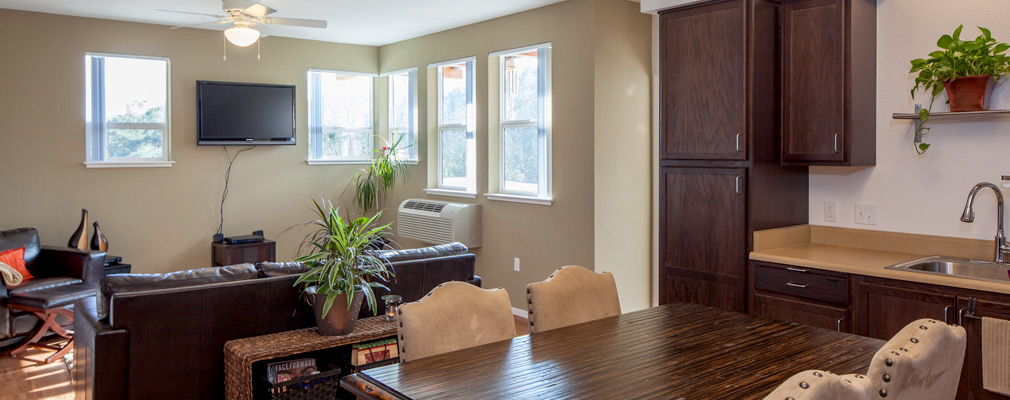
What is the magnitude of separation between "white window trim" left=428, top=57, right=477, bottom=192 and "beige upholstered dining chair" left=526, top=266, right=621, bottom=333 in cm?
346

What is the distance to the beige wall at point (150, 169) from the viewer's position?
5645 mm

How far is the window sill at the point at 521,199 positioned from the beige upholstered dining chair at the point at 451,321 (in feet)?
9.84

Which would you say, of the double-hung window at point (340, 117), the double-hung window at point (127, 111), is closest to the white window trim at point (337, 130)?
the double-hung window at point (340, 117)

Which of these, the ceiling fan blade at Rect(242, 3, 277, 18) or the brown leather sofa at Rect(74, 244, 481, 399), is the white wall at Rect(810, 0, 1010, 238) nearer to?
the brown leather sofa at Rect(74, 244, 481, 399)

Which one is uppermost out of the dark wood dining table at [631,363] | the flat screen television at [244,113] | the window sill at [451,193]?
the flat screen television at [244,113]

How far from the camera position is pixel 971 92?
3.16 m

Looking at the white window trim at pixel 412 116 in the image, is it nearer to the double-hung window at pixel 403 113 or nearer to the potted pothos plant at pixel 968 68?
the double-hung window at pixel 403 113

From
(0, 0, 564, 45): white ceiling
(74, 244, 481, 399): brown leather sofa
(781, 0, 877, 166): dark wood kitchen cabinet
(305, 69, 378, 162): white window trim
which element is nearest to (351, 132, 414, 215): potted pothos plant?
(305, 69, 378, 162): white window trim

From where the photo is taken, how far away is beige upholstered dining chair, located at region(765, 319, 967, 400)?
137 cm

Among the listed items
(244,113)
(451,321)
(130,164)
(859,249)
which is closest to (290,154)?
(244,113)

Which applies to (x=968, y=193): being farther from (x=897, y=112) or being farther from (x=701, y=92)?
(x=701, y=92)

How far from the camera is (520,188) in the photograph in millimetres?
5875

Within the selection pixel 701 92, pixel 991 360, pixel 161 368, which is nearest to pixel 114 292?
pixel 161 368

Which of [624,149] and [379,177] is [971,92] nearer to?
[624,149]
